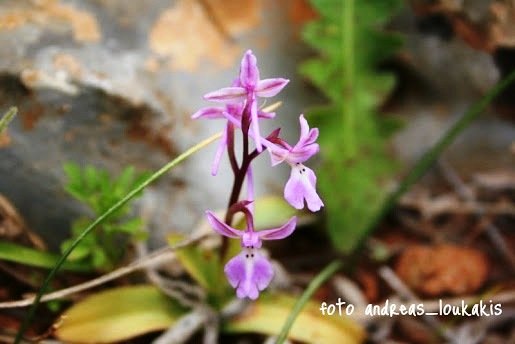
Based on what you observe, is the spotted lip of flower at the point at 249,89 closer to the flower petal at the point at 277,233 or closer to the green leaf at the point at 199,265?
the flower petal at the point at 277,233

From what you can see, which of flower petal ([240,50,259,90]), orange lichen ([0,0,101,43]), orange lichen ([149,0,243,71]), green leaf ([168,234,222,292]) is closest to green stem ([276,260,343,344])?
green leaf ([168,234,222,292])

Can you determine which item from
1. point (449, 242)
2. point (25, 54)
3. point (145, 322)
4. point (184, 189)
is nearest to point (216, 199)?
point (184, 189)

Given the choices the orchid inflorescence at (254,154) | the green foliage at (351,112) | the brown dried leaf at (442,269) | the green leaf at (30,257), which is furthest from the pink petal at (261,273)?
the brown dried leaf at (442,269)

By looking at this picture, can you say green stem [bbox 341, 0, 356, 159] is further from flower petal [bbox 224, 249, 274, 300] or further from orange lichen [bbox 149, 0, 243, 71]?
flower petal [bbox 224, 249, 274, 300]

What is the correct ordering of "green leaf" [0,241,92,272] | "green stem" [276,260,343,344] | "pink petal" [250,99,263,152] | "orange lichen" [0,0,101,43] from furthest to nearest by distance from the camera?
"orange lichen" [0,0,101,43] → "green leaf" [0,241,92,272] → "green stem" [276,260,343,344] → "pink petal" [250,99,263,152]

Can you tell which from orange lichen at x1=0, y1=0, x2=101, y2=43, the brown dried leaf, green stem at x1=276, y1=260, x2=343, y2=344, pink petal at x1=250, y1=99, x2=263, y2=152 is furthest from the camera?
the brown dried leaf

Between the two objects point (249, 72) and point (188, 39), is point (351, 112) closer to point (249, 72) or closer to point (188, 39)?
point (188, 39)
